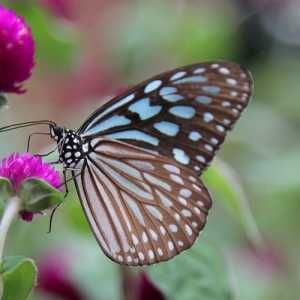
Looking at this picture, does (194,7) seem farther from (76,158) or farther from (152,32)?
(76,158)

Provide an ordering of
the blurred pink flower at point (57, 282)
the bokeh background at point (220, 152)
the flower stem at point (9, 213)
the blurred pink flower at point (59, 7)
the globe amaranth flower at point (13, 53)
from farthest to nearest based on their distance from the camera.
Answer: the blurred pink flower at point (59, 7) → the blurred pink flower at point (57, 282) → the bokeh background at point (220, 152) → the globe amaranth flower at point (13, 53) → the flower stem at point (9, 213)

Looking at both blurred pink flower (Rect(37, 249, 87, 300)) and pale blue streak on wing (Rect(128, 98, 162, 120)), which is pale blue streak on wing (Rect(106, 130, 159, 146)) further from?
blurred pink flower (Rect(37, 249, 87, 300))

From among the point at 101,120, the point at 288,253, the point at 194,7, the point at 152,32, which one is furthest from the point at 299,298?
the point at 101,120

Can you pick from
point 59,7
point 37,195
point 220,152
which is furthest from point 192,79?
point 220,152

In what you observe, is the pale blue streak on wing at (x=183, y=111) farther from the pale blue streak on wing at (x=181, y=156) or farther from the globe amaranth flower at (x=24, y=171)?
the globe amaranth flower at (x=24, y=171)

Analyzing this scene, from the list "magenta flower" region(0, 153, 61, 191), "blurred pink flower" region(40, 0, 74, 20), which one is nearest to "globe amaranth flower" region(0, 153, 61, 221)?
"magenta flower" region(0, 153, 61, 191)

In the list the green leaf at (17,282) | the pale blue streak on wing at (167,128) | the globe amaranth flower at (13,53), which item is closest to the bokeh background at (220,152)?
the pale blue streak on wing at (167,128)

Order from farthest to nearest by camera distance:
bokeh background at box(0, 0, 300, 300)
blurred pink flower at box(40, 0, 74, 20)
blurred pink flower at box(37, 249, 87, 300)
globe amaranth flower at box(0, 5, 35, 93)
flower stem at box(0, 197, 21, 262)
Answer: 1. blurred pink flower at box(40, 0, 74, 20)
2. blurred pink flower at box(37, 249, 87, 300)
3. bokeh background at box(0, 0, 300, 300)
4. globe amaranth flower at box(0, 5, 35, 93)
5. flower stem at box(0, 197, 21, 262)
